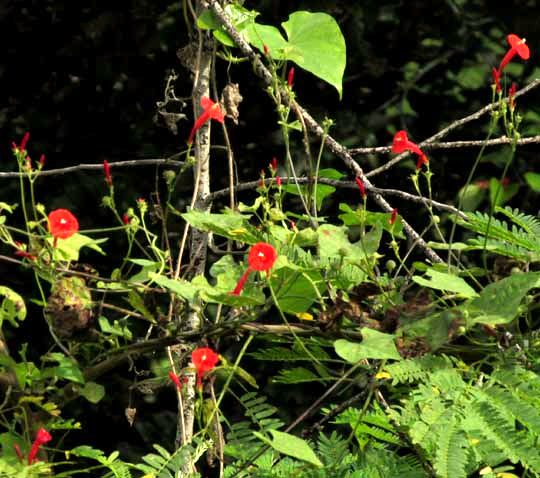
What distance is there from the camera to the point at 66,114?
434cm

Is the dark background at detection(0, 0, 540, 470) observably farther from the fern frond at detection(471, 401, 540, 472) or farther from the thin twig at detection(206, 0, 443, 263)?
the fern frond at detection(471, 401, 540, 472)

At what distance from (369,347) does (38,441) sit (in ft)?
1.44

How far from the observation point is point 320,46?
183cm

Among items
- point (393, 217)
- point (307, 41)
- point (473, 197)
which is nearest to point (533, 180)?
point (473, 197)

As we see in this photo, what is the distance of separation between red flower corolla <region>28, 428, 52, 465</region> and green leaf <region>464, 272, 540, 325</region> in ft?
1.73

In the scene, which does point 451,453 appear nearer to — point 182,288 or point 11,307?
point 182,288

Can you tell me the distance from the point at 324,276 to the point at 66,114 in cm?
305

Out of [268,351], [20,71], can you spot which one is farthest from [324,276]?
[20,71]

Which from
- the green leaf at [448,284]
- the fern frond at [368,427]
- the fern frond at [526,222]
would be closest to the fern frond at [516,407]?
the green leaf at [448,284]

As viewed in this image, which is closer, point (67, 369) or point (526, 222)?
point (67, 369)

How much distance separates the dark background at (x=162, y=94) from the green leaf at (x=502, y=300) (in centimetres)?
281

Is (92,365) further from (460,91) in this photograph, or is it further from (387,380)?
(460,91)

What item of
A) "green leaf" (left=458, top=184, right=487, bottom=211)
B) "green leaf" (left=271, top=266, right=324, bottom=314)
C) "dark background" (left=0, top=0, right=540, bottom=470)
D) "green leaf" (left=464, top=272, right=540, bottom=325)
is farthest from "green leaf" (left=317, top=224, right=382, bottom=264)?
"green leaf" (left=458, top=184, right=487, bottom=211)

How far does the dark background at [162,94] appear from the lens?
13.7 feet
